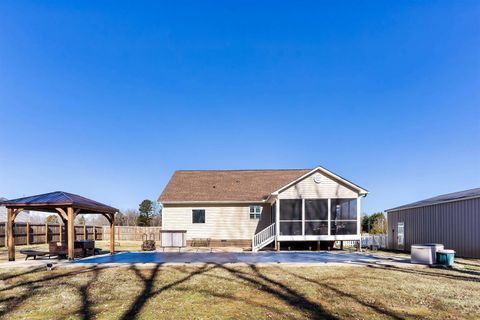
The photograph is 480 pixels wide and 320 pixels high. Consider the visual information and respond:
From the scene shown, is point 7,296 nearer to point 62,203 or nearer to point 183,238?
point 62,203

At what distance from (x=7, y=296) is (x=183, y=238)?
10.2 metres

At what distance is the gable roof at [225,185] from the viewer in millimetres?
21086

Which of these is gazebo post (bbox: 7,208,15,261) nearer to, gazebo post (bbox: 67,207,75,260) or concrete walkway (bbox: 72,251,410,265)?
gazebo post (bbox: 67,207,75,260)

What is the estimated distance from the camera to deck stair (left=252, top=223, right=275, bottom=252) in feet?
56.4

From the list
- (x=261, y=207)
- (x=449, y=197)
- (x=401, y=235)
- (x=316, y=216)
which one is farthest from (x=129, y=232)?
(x=449, y=197)

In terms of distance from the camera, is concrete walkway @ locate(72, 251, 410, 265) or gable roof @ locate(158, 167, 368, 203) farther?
gable roof @ locate(158, 167, 368, 203)

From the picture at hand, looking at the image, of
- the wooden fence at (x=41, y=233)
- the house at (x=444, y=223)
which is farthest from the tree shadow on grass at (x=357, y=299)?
the wooden fence at (x=41, y=233)

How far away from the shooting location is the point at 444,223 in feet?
56.7

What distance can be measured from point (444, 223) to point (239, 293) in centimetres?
1498

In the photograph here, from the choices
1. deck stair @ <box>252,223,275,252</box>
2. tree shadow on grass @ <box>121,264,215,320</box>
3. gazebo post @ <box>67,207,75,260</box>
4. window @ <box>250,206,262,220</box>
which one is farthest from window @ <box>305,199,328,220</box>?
gazebo post @ <box>67,207,75,260</box>

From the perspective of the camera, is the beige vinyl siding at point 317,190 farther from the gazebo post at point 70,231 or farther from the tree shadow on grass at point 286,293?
the gazebo post at point 70,231

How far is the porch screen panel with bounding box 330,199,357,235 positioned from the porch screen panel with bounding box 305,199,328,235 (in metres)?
0.49

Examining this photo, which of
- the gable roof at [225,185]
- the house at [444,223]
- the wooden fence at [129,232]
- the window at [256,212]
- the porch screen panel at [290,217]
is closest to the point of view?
the house at [444,223]

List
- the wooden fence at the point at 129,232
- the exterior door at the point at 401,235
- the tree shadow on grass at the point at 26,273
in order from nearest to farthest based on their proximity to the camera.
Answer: the tree shadow on grass at the point at 26,273
the exterior door at the point at 401,235
the wooden fence at the point at 129,232
